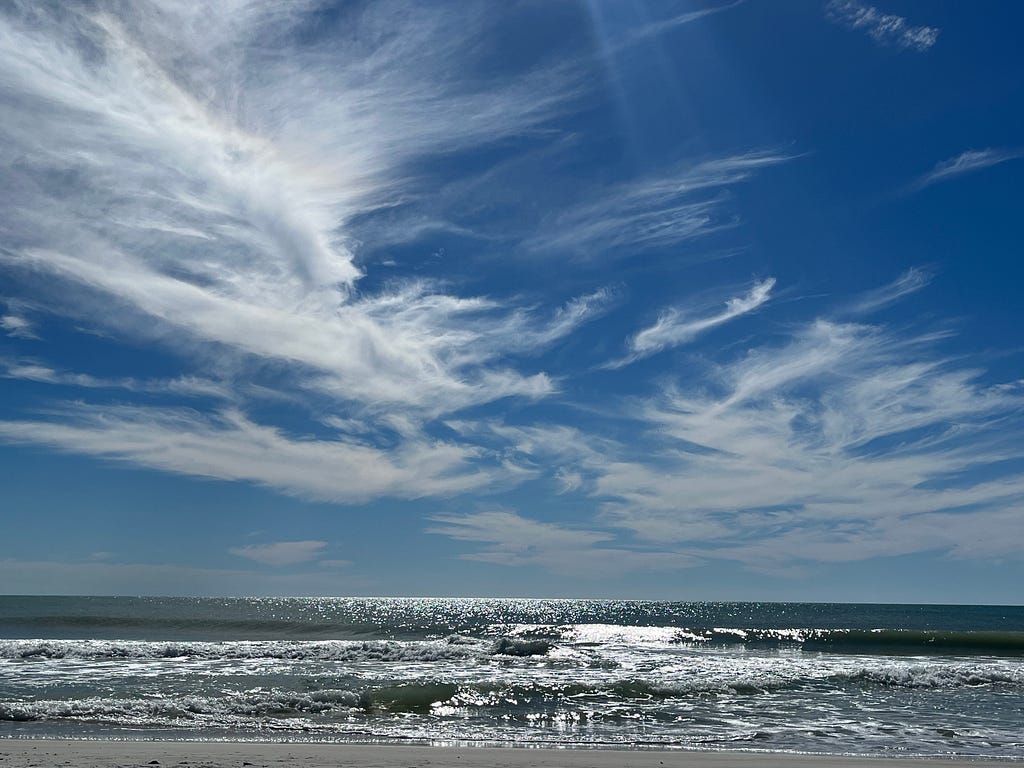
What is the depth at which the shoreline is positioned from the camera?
11789 mm

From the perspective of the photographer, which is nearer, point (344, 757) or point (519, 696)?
point (344, 757)

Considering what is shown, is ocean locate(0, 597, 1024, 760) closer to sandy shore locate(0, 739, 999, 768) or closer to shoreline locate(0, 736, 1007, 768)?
shoreline locate(0, 736, 1007, 768)

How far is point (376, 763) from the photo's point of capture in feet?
39.4

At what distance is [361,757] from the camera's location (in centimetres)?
1258

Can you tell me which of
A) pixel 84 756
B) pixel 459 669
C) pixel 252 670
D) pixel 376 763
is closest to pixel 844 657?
pixel 459 669

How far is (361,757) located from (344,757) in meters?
0.28

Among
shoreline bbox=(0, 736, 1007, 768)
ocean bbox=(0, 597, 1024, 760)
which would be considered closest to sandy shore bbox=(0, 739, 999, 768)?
shoreline bbox=(0, 736, 1007, 768)

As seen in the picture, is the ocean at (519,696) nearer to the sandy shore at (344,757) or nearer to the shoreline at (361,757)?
the shoreline at (361,757)

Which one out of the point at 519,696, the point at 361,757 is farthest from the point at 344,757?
the point at 519,696

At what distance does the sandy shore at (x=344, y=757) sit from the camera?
38.6 ft

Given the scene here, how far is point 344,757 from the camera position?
1253 cm

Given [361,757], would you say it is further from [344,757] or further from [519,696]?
[519,696]

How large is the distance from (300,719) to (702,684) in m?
12.3

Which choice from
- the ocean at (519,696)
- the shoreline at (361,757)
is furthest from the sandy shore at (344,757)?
the ocean at (519,696)
